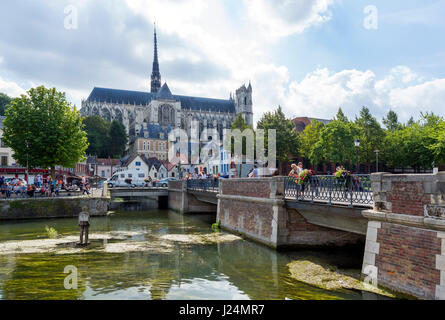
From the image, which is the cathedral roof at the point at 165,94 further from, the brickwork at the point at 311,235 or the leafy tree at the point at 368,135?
the brickwork at the point at 311,235

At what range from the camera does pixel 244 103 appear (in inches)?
5778

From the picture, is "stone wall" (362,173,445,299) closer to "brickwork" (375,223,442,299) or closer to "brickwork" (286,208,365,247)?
"brickwork" (375,223,442,299)

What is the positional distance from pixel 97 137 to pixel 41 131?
6226 cm

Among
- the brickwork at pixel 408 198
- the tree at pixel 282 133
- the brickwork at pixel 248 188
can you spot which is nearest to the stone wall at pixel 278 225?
the brickwork at pixel 248 188

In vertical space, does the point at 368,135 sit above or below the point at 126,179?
above

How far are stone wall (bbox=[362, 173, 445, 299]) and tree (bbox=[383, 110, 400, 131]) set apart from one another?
56.5m

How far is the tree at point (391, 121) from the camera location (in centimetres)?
6056

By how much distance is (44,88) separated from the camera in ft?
118

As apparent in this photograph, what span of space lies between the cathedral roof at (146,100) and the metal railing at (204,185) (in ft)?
331

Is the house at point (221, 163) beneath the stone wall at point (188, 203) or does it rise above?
above

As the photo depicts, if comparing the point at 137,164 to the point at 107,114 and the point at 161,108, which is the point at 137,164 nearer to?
the point at 161,108

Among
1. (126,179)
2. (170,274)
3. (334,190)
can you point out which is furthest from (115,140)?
Answer: (334,190)

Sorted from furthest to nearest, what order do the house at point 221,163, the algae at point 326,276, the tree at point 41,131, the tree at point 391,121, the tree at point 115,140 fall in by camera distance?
the tree at point 115,140 → the tree at point 391,121 → the house at point 221,163 → the tree at point 41,131 → the algae at point 326,276
